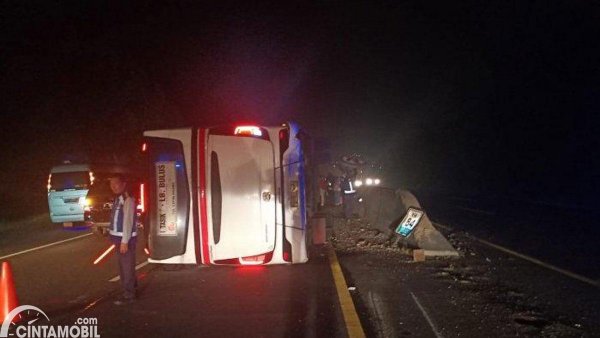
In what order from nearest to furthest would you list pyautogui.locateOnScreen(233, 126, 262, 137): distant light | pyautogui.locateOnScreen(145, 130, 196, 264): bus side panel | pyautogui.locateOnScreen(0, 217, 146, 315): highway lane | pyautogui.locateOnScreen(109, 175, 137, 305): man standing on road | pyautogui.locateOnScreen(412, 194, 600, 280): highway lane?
pyautogui.locateOnScreen(109, 175, 137, 305): man standing on road → pyautogui.locateOnScreen(0, 217, 146, 315): highway lane → pyautogui.locateOnScreen(233, 126, 262, 137): distant light → pyautogui.locateOnScreen(145, 130, 196, 264): bus side panel → pyautogui.locateOnScreen(412, 194, 600, 280): highway lane

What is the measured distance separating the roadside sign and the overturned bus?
393 centimetres

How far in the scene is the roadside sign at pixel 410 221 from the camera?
40.7 feet

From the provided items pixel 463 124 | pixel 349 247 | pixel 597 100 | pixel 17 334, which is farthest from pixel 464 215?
pixel 463 124

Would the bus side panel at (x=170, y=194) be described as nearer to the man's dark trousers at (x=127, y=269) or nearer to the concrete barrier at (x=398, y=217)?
the man's dark trousers at (x=127, y=269)

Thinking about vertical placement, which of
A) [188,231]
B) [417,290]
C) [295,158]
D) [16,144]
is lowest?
[417,290]

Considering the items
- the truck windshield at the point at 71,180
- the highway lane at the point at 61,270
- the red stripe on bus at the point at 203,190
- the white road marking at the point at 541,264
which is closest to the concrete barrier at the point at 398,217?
the white road marking at the point at 541,264

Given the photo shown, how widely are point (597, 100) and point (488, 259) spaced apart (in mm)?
38742

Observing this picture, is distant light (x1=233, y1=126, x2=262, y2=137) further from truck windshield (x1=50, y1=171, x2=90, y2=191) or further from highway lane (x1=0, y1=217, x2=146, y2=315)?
truck windshield (x1=50, y1=171, x2=90, y2=191)

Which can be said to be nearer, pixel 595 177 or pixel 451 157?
pixel 595 177

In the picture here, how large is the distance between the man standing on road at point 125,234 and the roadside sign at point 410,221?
6.25 metres

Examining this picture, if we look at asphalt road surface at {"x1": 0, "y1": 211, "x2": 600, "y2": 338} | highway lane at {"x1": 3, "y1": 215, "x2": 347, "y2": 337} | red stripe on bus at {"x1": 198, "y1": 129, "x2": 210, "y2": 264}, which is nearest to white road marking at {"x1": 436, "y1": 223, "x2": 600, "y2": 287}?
asphalt road surface at {"x1": 0, "y1": 211, "x2": 600, "y2": 338}

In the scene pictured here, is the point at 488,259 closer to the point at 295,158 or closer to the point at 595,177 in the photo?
the point at 295,158

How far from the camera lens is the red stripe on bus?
9.15 metres

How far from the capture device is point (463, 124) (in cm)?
7088
